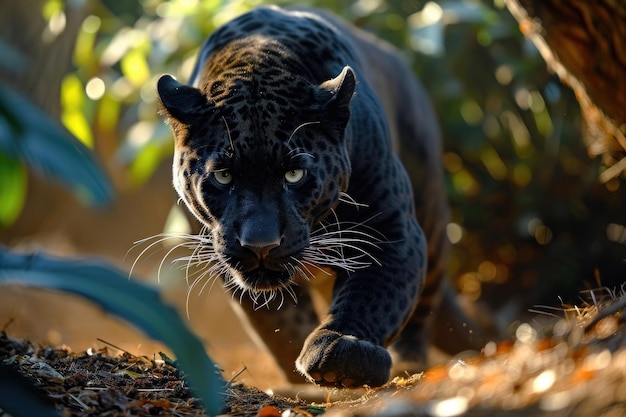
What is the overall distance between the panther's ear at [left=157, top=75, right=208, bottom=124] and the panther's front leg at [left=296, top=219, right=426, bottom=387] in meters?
0.98

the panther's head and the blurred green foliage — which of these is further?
the blurred green foliage

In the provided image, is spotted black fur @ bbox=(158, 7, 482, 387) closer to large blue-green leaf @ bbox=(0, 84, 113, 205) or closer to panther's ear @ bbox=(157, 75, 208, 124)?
panther's ear @ bbox=(157, 75, 208, 124)

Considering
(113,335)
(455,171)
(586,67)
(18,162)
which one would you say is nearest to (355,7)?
(455,171)

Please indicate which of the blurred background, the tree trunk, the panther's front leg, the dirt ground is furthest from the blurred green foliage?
the dirt ground

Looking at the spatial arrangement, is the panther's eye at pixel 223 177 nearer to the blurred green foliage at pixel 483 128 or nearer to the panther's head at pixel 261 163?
the panther's head at pixel 261 163

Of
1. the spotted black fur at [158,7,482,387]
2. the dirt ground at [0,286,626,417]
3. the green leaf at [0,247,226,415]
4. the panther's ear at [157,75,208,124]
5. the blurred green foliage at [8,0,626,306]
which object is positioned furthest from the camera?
the blurred green foliage at [8,0,626,306]

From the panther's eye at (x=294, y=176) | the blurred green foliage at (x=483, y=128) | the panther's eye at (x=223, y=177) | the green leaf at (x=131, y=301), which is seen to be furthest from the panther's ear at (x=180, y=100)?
the blurred green foliage at (x=483, y=128)

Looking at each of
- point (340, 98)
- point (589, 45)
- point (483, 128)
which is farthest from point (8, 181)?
point (483, 128)

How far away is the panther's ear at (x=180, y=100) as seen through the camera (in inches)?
144

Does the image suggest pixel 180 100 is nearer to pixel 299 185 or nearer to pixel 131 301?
pixel 299 185

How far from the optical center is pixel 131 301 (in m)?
2.16

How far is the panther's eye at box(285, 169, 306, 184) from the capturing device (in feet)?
11.7

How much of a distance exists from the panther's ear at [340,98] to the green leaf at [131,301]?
5.35ft

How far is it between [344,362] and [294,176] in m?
0.76
